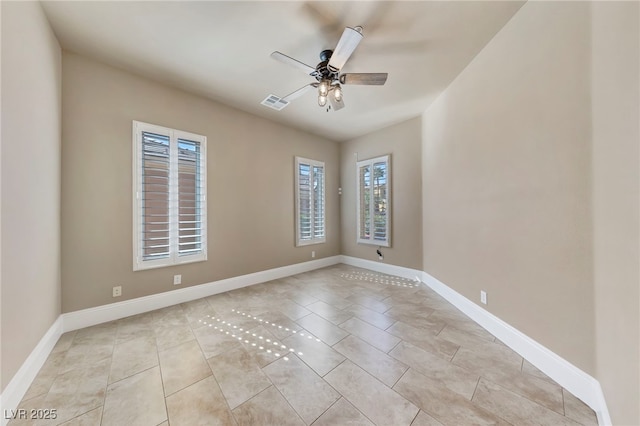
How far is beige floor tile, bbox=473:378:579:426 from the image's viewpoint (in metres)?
1.38

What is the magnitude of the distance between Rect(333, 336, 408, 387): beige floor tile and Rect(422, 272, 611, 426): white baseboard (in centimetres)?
108

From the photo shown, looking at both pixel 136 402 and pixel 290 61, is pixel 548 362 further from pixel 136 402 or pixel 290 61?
pixel 290 61

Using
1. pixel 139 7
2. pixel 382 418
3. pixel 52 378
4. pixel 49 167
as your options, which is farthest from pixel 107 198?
pixel 382 418

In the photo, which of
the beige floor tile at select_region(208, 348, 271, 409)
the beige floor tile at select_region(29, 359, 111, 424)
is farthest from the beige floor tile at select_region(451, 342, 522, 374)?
the beige floor tile at select_region(29, 359, 111, 424)

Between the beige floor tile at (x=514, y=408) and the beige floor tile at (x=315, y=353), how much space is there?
1037 mm

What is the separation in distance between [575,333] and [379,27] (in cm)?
294

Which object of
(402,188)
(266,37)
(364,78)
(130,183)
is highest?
(266,37)

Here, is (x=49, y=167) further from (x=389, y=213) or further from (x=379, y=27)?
(x=389, y=213)

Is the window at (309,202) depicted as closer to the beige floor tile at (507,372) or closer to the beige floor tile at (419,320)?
the beige floor tile at (419,320)

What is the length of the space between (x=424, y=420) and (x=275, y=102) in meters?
3.83

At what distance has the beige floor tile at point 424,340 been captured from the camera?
2072 mm

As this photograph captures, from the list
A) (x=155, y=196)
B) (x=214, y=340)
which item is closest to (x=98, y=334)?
(x=214, y=340)

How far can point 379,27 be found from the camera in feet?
6.86

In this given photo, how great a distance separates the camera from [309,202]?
4.97 m
